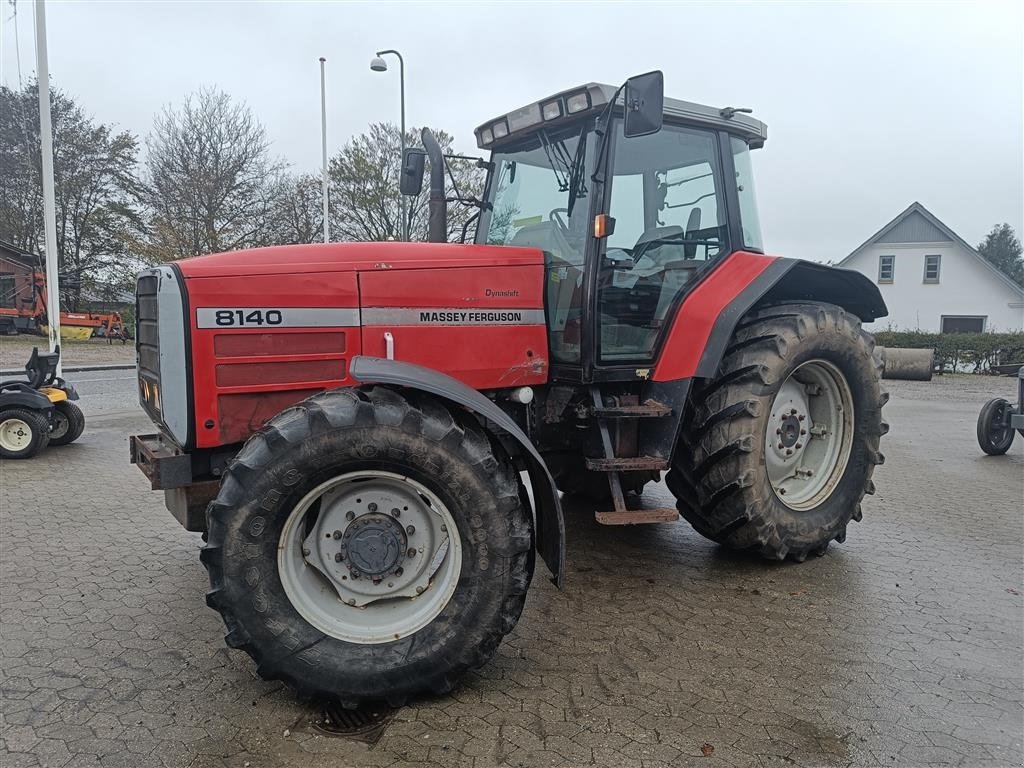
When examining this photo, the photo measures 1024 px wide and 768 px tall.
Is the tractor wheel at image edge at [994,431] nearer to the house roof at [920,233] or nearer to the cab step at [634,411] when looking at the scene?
the cab step at [634,411]

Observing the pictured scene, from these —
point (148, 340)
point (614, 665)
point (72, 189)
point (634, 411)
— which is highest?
point (72, 189)

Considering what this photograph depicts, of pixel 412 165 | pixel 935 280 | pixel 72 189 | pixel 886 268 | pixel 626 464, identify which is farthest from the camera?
pixel 886 268

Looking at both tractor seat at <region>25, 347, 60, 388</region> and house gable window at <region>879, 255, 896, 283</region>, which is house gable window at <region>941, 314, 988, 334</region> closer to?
house gable window at <region>879, 255, 896, 283</region>

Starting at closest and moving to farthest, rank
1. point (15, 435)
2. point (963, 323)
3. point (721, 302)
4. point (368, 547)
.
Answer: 1. point (368, 547)
2. point (721, 302)
3. point (15, 435)
4. point (963, 323)

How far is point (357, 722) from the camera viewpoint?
2576 mm

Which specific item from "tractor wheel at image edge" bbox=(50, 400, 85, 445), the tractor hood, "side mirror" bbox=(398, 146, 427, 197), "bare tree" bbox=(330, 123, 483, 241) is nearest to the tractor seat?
"tractor wheel at image edge" bbox=(50, 400, 85, 445)

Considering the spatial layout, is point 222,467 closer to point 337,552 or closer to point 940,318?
point 337,552

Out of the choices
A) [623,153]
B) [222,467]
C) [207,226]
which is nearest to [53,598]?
[222,467]

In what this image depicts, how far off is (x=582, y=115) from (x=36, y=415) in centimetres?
683

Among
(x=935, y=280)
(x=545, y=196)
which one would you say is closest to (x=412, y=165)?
(x=545, y=196)

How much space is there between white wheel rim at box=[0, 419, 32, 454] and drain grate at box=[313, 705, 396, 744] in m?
6.41

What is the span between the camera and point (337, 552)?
2760 millimetres

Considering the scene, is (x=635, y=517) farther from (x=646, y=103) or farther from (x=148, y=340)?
(x=148, y=340)

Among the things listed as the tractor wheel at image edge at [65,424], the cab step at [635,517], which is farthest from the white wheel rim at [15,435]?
the cab step at [635,517]
